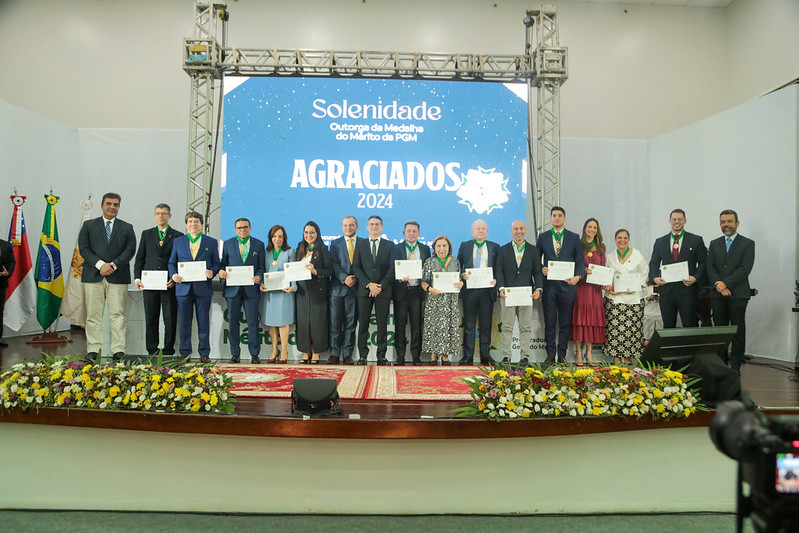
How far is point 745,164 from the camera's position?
6055 millimetres

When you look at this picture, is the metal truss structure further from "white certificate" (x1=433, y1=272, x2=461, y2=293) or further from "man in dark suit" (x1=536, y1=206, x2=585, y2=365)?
"white certificate" (x1=433, y1=272, x2=461, y2=293)

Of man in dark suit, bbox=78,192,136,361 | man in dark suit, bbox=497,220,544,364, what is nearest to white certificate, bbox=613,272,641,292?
man in dark suit, bbox=497,220,544,364

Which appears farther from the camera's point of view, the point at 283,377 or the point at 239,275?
the point at 239,275

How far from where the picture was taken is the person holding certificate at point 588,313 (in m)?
4.86

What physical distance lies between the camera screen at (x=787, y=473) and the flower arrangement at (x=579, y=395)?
1.37 metres

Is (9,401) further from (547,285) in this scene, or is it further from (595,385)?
(547,285)

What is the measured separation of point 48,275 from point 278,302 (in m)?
3.51

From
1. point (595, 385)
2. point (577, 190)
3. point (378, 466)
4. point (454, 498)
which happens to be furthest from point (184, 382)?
point (577, 190)

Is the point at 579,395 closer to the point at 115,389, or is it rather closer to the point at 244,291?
the point at 115,389

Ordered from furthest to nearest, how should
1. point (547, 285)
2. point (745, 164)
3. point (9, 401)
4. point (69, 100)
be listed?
point (69, 100) < point (745, 164) < point (547, 285) < point (9, 401)

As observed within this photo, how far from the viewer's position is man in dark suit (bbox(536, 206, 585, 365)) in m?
4.86

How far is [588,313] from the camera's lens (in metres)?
4.87

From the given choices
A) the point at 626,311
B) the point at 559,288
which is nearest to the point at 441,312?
the point at 559,288

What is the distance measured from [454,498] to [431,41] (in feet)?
26.4
